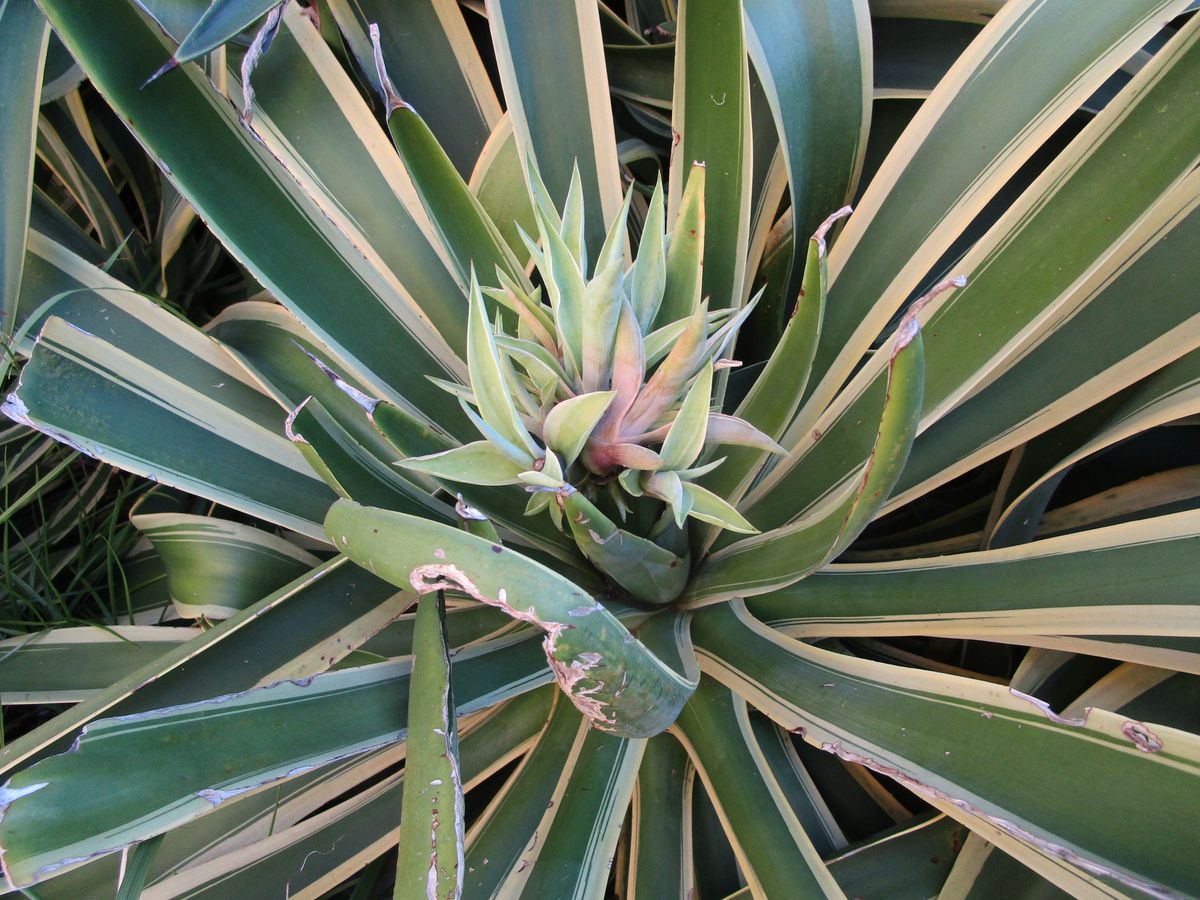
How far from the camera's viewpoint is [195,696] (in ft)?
1.98

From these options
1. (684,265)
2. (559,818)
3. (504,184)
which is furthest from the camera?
(504,184)

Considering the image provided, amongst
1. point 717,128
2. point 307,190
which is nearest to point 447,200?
point 307,190

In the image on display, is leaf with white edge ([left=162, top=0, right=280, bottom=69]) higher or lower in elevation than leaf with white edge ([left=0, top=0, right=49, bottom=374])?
lower

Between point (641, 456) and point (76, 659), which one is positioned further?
point (76, 659)

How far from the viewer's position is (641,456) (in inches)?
21.3

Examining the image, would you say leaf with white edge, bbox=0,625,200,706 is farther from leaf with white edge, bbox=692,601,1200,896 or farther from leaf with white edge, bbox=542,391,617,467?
leaf with white edge, bbox=692,601,1200,896

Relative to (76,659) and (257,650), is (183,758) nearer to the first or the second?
(257,650)

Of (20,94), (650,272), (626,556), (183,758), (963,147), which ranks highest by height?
(20,94)

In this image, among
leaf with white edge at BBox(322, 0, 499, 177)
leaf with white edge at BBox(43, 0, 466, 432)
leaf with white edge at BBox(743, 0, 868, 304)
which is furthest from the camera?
leaf with white edge at BBox(322, 0, 499, 177)

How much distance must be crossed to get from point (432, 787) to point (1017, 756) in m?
0.36

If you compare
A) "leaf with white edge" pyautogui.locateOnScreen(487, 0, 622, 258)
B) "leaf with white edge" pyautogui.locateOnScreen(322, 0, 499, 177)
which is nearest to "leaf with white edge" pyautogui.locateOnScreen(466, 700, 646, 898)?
"leaf with white edge" pyautogui.locateOnScreen(487, 0, 622, 258)

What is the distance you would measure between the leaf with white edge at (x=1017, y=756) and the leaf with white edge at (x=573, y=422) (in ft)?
0.91

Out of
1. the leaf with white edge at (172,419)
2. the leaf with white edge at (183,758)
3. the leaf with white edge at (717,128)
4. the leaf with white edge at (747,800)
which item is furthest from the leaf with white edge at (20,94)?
the leaf with white edge at (747,800)

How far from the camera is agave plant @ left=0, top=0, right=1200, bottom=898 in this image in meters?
0.50
